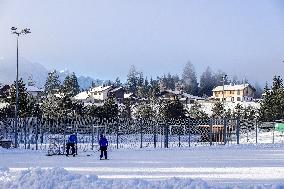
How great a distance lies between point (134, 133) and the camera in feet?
152

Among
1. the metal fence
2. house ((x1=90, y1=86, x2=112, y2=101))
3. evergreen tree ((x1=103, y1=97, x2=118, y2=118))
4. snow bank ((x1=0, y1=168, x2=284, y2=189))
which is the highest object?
house ((x1=90, y1=86, x2=112, y2=101))

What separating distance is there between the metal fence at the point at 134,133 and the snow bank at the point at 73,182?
20254 mm

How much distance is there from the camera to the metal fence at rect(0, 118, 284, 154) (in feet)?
126

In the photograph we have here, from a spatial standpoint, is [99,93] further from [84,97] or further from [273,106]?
[273,106]

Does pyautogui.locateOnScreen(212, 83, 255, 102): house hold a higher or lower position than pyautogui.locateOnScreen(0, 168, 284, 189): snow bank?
higher

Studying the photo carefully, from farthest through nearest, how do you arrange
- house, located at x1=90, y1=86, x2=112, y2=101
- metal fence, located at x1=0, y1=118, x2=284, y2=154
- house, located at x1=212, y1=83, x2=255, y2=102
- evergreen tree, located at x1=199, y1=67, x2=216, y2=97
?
evergreen tree, located at x1=199, y1=67, x2=216, y2=97
house, located at x1=212, y1=83, x2=255, y2=102
house, located at x1=90, y1=86, x2=112, y2=101
metal fence, located at x1=0, y1=118, x2=284, y2=154

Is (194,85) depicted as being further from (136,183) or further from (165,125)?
(136,183)

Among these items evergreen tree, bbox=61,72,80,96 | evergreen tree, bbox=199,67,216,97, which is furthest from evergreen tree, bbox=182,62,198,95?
evergreen tree, bbox=61,72,80,96

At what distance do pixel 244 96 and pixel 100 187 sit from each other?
4714 inches

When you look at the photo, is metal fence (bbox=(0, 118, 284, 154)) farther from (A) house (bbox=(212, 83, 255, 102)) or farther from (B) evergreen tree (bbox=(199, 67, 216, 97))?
(B) evergreen tree (bbox=(199, 67, 216, 97))

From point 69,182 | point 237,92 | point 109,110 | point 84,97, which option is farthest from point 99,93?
point 69,182

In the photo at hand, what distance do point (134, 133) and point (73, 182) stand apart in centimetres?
3367

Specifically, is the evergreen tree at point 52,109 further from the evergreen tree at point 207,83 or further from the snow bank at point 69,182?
the evergreen tree at point 207,83

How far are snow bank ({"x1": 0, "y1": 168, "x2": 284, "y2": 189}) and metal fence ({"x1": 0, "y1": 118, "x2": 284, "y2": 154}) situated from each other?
2025cm
